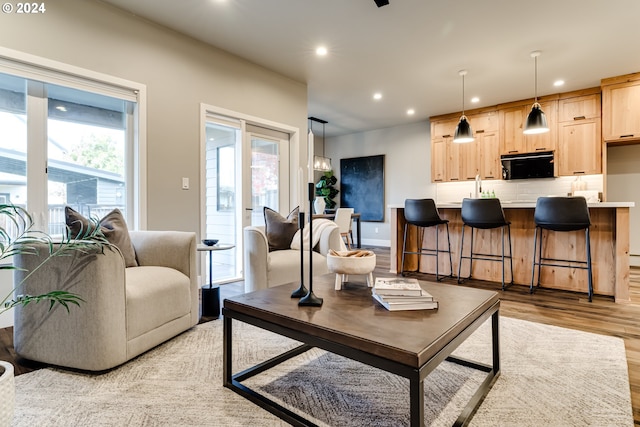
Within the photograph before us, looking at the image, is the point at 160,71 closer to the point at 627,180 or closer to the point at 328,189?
the point at 328,189

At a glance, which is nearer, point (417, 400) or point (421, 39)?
point (417, 400)

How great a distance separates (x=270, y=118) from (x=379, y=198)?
395 centimetres

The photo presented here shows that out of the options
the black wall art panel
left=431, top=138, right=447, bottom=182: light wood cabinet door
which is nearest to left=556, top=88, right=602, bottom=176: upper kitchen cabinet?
left=431, top=138, right=447, bottom=182: light wood cabinet door

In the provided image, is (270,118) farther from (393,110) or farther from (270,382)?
(270,382)

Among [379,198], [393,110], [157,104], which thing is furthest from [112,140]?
[379,198]

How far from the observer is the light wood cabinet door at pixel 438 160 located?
263 inches

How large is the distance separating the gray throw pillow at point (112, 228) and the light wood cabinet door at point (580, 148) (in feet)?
20.1

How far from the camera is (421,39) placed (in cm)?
373

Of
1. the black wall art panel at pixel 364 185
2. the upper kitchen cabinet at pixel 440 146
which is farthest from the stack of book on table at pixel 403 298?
the black wall art panel at pixel 364 185

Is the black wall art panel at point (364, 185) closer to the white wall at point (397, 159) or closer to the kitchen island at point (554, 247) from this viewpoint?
the white wall at point (397, 159)

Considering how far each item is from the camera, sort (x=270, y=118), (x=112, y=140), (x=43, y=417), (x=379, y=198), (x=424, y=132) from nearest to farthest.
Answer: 1. (x=43, y=417)
2. (x=112, y=140)
3. (x=270, y=118)
4. (x=424, y=132)
5. (x=379, y=198)

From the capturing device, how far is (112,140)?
10.4 feet

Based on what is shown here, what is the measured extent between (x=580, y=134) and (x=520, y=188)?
1206mm

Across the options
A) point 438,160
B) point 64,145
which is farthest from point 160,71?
point 438,160
